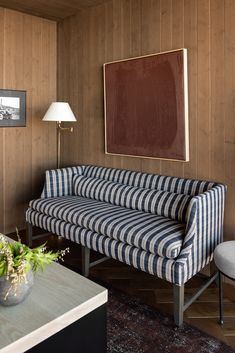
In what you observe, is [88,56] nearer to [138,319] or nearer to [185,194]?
[185,194]

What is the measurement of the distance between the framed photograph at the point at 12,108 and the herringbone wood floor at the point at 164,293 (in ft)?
5.37

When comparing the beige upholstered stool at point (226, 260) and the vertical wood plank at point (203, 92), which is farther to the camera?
the vertical wood plank at point (203, 92)

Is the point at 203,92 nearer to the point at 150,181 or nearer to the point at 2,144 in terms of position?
the point at 150,181

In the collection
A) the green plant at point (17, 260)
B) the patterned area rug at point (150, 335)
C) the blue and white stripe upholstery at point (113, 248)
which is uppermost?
the green plant at point (17, 260)

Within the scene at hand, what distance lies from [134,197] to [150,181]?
0.22 meters

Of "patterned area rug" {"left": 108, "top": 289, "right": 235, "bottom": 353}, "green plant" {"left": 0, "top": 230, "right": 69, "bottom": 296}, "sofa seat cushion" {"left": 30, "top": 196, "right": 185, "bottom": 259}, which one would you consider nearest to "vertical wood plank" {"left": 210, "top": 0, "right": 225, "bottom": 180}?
"sofa seat cushion" {"left": 30, "top": 196, "right": 185, "bottom": 259}

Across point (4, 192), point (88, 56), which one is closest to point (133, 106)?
point (88, 56)

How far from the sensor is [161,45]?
280 cm

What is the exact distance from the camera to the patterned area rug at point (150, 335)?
69.5 inches

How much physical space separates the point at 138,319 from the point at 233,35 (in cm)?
212

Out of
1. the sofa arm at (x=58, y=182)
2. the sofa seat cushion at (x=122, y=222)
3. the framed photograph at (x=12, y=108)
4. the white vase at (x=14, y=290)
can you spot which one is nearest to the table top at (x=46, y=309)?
the white vase at (x=14, y=290)

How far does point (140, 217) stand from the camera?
8.32 feet

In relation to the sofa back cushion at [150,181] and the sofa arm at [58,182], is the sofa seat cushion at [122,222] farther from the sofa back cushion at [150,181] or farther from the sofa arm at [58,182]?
the sofa back cushion at [150,181]

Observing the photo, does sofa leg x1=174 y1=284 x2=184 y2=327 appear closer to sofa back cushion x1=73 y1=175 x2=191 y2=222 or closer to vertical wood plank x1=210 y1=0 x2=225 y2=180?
sofa back cushion x1=73 y1=175 x2=191 y2=222
